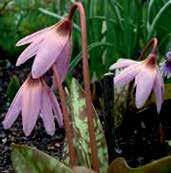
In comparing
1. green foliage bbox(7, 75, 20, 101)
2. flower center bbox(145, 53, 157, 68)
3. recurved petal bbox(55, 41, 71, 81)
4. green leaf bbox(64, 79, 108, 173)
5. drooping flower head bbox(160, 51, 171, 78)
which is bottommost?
green foliage bbox(7, 75, 20, 101)

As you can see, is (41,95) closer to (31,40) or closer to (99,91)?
(31,40)

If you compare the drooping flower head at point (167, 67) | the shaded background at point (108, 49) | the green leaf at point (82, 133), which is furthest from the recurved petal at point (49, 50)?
the shaded background at point (108, 49)

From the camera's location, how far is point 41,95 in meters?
1.06

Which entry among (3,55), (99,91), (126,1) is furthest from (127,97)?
(3,55)

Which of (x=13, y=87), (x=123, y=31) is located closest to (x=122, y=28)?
(x=123, y=31)

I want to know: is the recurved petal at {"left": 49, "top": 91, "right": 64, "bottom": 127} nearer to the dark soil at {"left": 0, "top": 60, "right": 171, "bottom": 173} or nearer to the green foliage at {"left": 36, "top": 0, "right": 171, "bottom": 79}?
the dark soil at {"left": 0, "top": 60, "right": 171, "bottom": 173}

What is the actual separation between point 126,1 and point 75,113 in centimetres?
95

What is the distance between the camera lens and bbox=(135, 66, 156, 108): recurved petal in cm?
113

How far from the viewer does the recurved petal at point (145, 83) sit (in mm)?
1132

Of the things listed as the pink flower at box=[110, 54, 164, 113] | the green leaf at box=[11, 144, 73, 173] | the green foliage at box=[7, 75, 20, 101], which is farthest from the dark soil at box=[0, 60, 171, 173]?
→ the green leaf at box=[11, 144, 73, 173]

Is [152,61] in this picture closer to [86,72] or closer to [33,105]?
[86,72]

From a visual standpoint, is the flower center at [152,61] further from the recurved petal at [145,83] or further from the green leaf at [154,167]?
the green leaf at [154,167]

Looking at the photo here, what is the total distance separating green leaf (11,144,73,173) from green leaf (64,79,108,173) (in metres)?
0.21

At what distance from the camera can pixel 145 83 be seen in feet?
3.73
